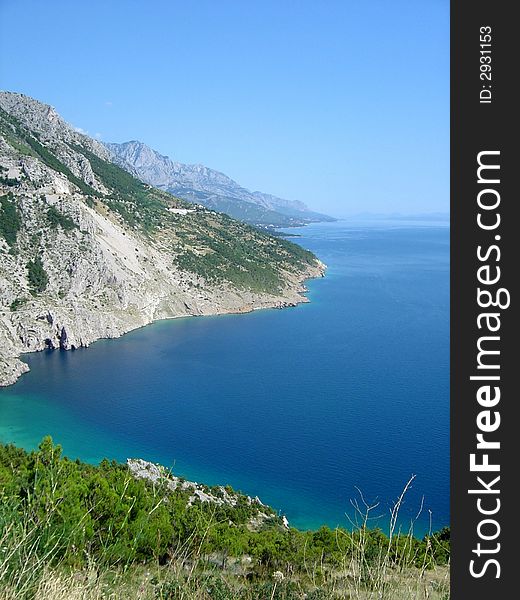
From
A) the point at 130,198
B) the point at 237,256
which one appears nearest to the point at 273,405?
the point at 237,256

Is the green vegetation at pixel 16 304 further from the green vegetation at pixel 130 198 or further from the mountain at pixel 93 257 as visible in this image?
the green vegetation at pixel 130 198

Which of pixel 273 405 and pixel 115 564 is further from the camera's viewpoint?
pixel 273 405

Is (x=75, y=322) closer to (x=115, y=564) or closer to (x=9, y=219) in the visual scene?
(x=9, y=219)

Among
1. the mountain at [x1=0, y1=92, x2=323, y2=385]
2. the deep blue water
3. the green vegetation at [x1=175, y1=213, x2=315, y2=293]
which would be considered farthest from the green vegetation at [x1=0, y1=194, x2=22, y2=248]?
the green vegetation at [x1=175, y1=213, x2=315, y2=293]

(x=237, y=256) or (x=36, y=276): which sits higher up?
(x=237, y=256)

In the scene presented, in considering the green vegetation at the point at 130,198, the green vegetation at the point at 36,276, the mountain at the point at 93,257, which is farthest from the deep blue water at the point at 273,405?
the green vegetation at the point at 130,198

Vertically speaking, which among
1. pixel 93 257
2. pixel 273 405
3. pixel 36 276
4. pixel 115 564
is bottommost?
pixel 273 405

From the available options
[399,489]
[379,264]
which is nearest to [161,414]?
[399,489]

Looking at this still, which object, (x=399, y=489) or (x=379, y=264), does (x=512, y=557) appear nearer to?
(x=399, y=489)
